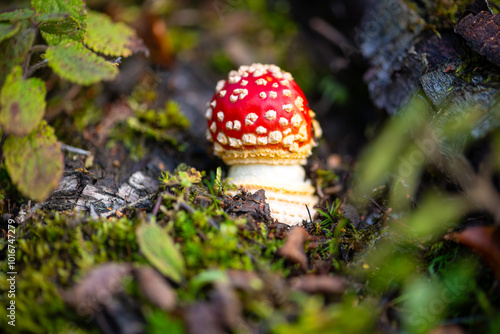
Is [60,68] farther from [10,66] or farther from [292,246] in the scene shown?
[292,246]

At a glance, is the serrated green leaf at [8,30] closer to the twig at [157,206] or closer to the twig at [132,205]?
the twig at [132,205]

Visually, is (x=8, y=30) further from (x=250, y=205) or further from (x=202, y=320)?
(x=202, y=320)

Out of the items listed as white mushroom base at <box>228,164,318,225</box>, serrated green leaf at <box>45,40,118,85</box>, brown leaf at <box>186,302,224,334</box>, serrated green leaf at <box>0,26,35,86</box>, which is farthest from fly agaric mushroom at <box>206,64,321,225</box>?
serrated green leaf at <box>0,26,35,86</box>

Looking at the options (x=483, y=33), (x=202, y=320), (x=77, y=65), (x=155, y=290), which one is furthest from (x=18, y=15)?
(x=483, y=33)

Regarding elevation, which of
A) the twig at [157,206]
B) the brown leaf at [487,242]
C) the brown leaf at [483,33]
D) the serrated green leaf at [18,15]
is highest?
the brown leaf at [483,33]

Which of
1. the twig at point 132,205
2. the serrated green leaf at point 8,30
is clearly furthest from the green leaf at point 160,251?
the serrated green leaf at point 8,30

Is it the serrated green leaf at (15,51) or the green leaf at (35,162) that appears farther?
the serrated green leaf at (15,51)

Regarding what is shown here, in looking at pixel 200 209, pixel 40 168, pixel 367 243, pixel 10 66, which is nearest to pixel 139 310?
pixel 200 209
